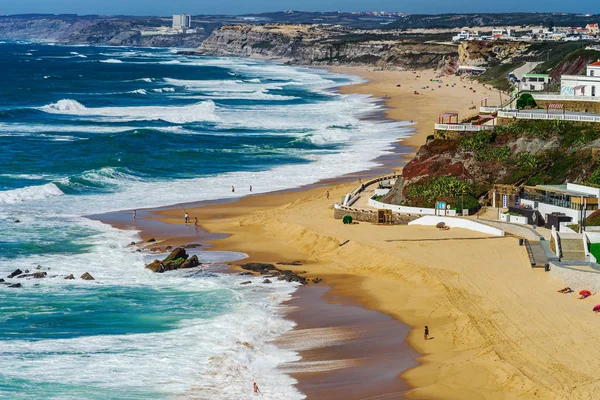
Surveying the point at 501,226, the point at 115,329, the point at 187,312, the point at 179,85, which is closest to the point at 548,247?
the point at 501,226

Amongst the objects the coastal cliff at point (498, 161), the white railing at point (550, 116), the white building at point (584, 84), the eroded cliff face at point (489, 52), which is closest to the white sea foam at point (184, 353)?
the coastal cliff at point (498, 161)

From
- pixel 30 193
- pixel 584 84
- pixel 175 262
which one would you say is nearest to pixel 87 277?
pixel 175 262

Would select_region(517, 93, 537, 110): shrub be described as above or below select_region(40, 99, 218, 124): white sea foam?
above

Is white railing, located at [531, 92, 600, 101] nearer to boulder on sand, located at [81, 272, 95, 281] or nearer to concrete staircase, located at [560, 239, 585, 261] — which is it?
concrete staircase, located at [560, 239, 585, 261]

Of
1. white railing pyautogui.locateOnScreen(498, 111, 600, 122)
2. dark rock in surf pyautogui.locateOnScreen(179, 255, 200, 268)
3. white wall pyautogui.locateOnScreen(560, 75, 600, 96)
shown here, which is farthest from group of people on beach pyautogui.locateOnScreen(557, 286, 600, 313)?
white wall pyautogui.locateOnScreen(560, 75, 600, 96)

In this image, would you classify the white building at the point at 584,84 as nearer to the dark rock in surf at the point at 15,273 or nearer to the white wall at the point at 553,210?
the white wall at the point at 553,210

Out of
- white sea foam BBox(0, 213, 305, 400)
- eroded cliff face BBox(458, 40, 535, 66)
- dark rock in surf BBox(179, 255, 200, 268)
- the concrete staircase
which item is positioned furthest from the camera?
eroded cliff face BBox(458, 40, 535, 66)

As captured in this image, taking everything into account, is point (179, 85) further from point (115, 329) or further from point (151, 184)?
point (115, 329)
